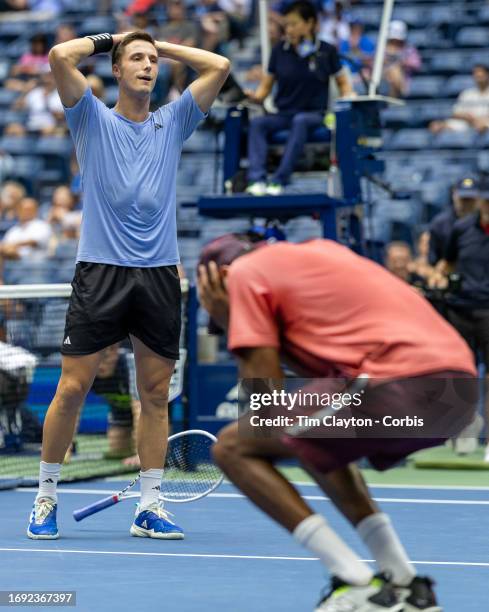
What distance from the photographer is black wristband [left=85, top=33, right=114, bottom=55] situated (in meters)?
7.46

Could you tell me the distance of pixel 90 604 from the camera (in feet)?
18.5

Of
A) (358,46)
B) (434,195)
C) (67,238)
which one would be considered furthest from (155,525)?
(358,46)

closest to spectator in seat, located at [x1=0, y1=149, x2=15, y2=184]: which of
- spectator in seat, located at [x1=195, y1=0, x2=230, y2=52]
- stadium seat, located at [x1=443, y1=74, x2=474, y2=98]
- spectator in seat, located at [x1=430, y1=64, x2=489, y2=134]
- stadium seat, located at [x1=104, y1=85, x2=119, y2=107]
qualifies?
stadium seat, located at [x1=104, y1=85, x2=119, y2=107]

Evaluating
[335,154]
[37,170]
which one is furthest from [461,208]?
[37,170]

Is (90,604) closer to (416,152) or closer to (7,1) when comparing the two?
(416,152)

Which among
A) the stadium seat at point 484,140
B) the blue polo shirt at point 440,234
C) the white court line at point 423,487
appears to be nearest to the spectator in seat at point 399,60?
the stadium seat at point 484,140

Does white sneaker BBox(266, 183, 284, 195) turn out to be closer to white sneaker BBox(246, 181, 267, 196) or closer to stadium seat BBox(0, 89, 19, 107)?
white sneaker BBox(246, 181, 267, 196)

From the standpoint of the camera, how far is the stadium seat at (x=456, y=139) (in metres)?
17.6

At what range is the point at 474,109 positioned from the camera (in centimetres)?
1780

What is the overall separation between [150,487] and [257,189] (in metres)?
4.71

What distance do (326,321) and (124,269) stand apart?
2571mm

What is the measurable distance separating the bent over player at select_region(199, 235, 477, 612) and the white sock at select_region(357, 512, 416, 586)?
0.08 meters

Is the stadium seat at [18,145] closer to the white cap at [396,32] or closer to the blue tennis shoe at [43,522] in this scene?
the white cap at [396,32]

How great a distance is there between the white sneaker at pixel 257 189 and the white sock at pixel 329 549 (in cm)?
700
